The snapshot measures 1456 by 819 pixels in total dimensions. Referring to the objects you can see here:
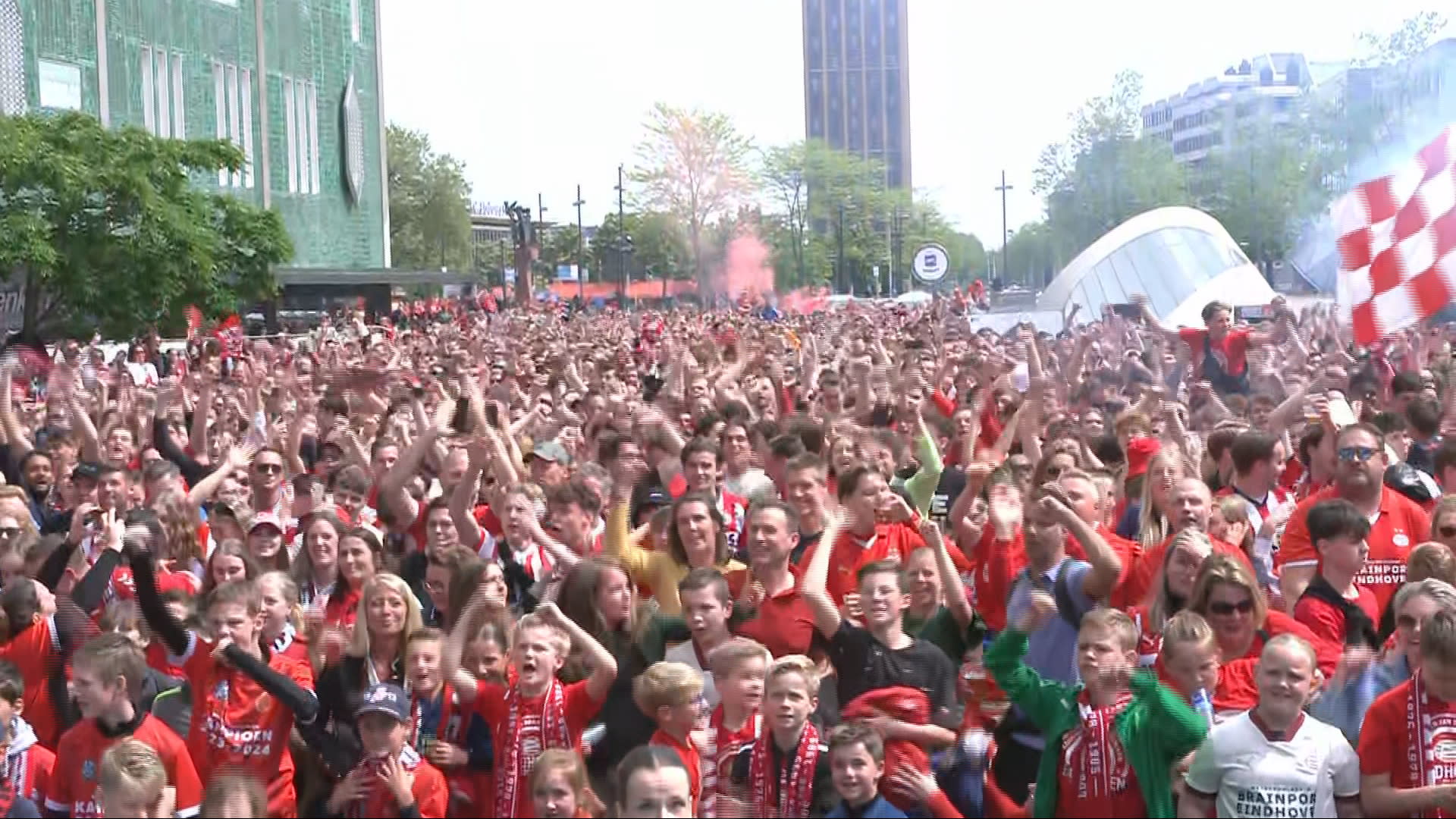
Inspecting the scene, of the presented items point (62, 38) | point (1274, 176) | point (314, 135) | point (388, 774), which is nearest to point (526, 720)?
point (388, 774)

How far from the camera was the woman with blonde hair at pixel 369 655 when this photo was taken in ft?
21.0

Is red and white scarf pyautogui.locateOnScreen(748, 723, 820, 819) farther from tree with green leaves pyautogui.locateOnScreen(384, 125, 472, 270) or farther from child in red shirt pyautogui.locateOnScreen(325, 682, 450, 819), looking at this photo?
tree with green leaves pyautogui.locateOnScreen(384, 125, 472, 270)

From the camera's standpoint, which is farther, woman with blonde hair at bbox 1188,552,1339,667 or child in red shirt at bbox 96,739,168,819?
woman with blonde hair at bbox 1188,552,1339,667

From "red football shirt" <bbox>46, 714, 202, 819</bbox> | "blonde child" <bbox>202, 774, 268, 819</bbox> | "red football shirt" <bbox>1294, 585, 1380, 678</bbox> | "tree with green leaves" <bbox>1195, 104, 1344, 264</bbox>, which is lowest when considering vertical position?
"red football shirt" <bbox>46, 714, 202, 819</bbox>

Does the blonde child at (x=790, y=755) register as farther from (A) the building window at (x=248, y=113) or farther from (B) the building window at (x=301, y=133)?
(B) the building window at (x=301, y=133)

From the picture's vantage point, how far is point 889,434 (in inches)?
403

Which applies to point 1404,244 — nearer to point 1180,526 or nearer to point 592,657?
point 1180,526

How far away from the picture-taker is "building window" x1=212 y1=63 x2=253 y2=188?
56.4 meters

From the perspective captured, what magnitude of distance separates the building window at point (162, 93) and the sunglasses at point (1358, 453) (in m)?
46.3

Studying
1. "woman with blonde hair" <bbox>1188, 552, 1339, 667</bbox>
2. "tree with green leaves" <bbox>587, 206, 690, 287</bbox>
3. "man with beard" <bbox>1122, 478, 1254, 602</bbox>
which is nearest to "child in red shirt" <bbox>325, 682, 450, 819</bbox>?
"woman with blonde hair" <bbox>1188, 552, 1339, 667</bbox>

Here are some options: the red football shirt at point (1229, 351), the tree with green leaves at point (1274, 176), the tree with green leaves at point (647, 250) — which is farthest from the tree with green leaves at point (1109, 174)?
the red football shirt at point (1229, 351)

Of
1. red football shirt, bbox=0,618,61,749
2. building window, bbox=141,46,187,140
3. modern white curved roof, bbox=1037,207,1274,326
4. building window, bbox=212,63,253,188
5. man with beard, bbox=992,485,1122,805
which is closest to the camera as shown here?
man with beard, bbox=992,485,1122,805

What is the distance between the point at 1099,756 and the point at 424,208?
107917mm

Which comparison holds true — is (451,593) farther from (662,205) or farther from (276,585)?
(662,205)
